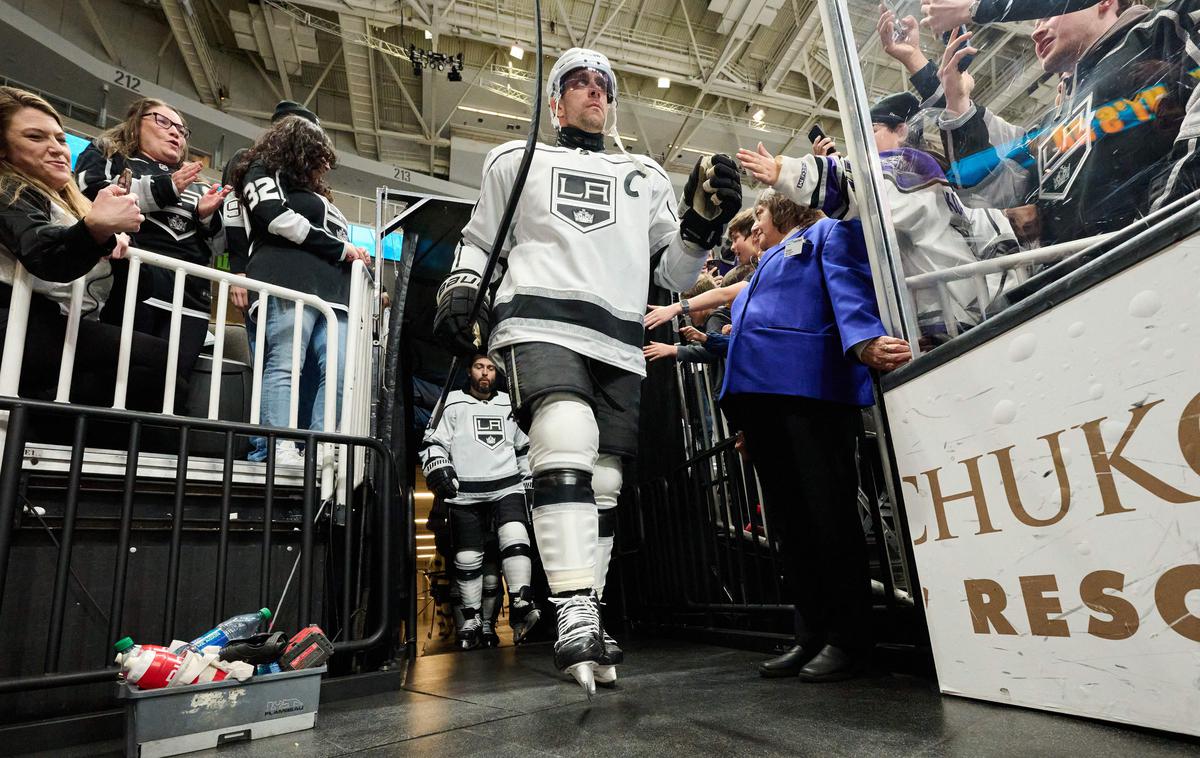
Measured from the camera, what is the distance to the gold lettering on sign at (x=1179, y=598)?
3.05 ft

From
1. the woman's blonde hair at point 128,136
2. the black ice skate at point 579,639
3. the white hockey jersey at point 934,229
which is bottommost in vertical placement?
the black ice skate at point 579,639

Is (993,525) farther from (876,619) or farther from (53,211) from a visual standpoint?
(53,211)

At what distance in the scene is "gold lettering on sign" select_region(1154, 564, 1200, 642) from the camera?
930 mm

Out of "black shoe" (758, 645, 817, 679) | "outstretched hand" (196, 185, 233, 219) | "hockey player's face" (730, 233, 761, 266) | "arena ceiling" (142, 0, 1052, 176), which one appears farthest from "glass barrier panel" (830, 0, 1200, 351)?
"arena ceiling" (142, 0, 1052, 176)

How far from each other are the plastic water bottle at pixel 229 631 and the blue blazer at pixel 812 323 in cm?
135

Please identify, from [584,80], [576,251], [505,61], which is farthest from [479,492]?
[505,61]

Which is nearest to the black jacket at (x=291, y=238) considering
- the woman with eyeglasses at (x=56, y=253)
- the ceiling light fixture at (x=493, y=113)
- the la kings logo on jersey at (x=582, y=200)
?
the woman with eyeglasses at (x=56, y=253)

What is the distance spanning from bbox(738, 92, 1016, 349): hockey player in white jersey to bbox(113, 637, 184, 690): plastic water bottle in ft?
5.59

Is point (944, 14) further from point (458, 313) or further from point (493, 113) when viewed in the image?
point (493, 113)

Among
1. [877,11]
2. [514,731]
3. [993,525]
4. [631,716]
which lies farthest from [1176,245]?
[514,731]

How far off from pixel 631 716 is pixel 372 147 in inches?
561

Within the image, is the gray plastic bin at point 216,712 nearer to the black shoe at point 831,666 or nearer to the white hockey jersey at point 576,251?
the white hockey jersey at point 576,251

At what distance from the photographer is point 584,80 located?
2.16 m

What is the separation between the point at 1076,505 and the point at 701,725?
0.74 metres
